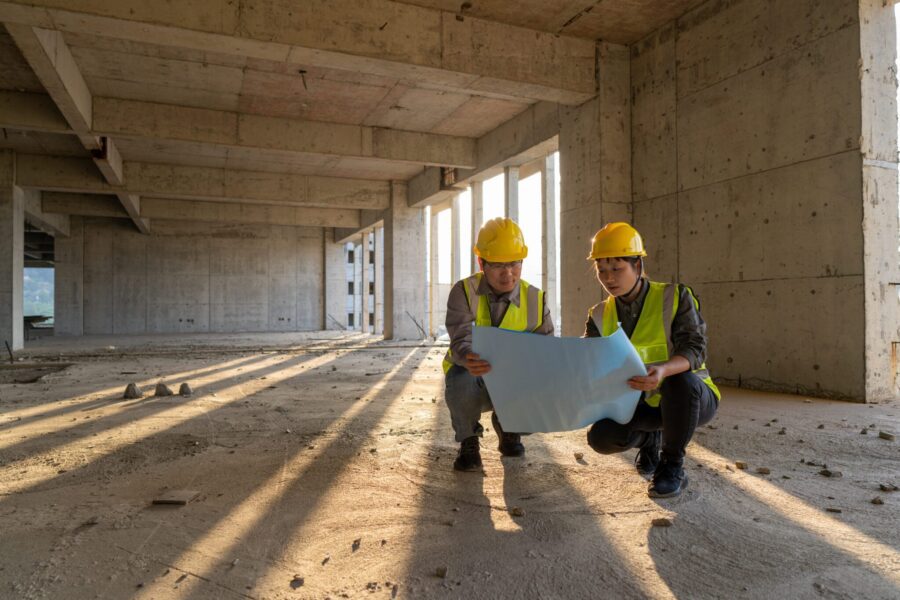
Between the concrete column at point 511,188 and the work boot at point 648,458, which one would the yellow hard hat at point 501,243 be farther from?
the concrete column at point 511,188

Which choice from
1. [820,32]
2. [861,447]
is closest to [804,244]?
[820,32]

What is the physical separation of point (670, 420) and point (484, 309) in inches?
45.5

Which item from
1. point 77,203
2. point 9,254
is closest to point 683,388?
point 9,254

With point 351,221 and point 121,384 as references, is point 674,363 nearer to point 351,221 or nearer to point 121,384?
point 121,384

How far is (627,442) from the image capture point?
278 cm

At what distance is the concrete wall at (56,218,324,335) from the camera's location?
23094mm

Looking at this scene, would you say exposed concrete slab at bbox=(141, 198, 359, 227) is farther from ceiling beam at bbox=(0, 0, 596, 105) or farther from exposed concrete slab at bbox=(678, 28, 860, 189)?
A: exposed concrete slab at bbox=(678, 28, 860, 189)

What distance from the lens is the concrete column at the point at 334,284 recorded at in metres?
25.9

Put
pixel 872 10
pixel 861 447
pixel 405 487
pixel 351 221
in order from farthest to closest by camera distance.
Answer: pixel 351 221 < pixel 872 10 < pixel 861 447 < pixel 405 487

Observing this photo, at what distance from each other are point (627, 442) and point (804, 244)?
14.6 ft

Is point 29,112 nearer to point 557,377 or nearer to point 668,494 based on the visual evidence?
point 557,377

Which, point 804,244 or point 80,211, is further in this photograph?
point 80,211

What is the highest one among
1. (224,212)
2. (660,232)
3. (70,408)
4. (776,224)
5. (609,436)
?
(224,212)

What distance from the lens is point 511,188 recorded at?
41.8 feet
